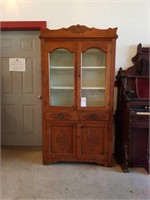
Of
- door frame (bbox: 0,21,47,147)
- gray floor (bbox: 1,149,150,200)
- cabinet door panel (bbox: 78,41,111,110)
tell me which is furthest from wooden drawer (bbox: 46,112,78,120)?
door frame (bbox: 0,21,47,147)

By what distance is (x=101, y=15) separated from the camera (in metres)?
3.15

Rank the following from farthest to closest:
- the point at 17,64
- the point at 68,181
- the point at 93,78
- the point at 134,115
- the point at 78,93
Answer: the point at 17,64 < the point at 93,78 < the point at 78,93 < the point at 134,115 < the point at 68,181

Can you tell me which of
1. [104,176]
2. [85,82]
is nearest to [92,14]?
[85,82]

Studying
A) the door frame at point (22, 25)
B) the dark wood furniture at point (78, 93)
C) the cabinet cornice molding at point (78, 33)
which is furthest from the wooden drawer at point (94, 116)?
the door frame at point (22, 25)

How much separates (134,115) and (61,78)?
1.15 metres

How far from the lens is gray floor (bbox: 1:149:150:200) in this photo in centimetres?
219

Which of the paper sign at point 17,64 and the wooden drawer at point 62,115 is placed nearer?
the wooden drawer at point 62,115

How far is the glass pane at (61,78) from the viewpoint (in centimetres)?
292

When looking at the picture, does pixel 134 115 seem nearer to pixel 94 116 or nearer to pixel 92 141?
pixel 94 116

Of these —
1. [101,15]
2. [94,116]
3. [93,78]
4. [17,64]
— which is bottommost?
[94,116]

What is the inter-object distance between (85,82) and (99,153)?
3.36 feet

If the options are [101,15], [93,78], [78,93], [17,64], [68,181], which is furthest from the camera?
[17,64]

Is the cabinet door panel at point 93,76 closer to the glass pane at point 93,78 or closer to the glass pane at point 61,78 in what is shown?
the glass pane at point 93,78

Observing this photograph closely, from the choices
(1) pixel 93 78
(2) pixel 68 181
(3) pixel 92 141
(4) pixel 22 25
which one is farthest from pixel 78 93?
(4) pixel 22 25
